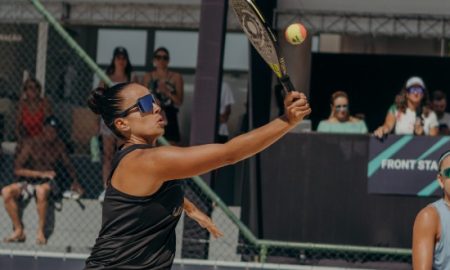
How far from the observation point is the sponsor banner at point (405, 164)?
28.5ft

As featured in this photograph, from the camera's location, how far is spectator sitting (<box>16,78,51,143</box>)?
31.5ft

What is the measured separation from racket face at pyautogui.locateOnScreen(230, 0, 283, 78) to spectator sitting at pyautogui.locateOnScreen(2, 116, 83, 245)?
5.37m

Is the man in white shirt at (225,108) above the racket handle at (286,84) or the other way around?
above

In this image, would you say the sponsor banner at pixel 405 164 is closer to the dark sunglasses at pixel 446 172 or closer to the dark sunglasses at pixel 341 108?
the dark sunglasses at pixel 341 108

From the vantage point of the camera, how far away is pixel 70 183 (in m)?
9.70

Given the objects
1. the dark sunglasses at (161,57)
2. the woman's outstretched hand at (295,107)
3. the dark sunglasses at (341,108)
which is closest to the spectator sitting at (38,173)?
the dark sunglasses at (161,57)

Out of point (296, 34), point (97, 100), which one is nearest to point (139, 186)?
point (97, 100)

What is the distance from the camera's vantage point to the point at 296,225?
8875 millimetres

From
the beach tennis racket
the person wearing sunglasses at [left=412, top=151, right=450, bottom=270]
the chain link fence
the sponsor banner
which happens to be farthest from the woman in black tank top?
the sponsor banner

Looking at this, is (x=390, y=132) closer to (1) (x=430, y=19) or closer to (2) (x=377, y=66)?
(1) (x=430, y=19)

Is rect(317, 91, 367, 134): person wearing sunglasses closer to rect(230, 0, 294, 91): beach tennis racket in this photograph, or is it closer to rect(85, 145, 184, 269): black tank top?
rect(230, 0, 294, 91): beach tennis racket

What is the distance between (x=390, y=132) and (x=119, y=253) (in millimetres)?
5311

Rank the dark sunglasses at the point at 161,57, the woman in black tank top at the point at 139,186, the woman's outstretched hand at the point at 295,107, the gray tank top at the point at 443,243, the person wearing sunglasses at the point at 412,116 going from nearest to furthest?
the woman's outstretched hand at the point at 295,107
the woman in black tank top at the point at 139,186
the gray tank top at the point at 443,243
the person wearing sunglasses at the point at 412,116
the dark sunglasses at the point at 161,57

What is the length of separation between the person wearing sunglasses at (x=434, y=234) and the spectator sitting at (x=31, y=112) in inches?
225
